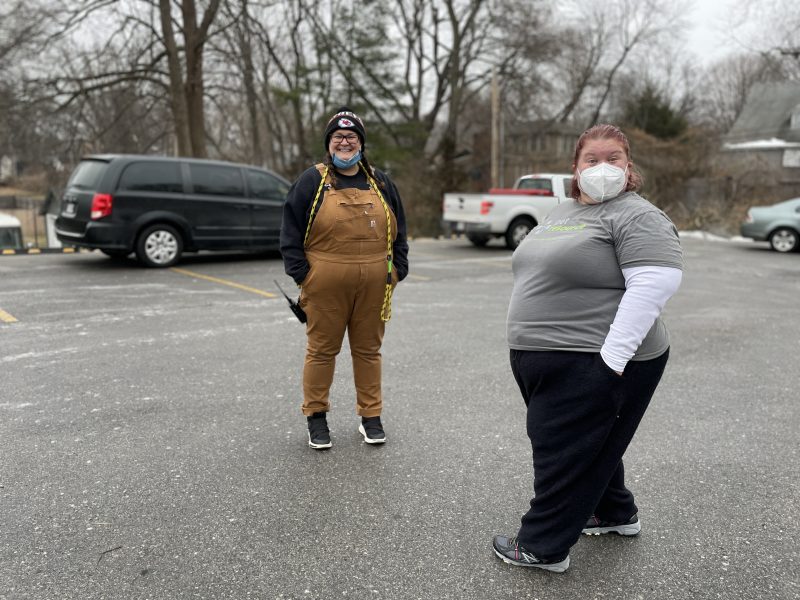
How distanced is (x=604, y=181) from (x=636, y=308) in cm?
47

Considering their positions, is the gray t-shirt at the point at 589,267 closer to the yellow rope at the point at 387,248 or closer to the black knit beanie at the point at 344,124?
the yellow rope at the point at 387,248

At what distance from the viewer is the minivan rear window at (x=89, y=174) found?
10.3 meters

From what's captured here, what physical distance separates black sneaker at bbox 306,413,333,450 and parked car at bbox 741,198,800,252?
15.3 m

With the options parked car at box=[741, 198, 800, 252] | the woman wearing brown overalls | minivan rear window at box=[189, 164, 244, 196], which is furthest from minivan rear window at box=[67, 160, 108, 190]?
parked car at box=[741, 198, 800, 252]

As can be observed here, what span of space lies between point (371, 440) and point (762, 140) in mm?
44260

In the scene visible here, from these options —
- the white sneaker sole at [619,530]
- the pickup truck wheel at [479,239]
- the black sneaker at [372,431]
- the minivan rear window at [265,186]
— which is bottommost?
the white sneaker sole at [619,530]

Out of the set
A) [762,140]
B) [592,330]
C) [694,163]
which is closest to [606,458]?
[592,330]

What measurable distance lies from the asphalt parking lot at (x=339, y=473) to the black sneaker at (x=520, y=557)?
35 millimetres

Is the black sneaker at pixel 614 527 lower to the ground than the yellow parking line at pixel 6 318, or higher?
lower

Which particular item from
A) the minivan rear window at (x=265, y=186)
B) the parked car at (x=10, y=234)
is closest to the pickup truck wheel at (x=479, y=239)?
the minivan rear window at (x=265, y=186)

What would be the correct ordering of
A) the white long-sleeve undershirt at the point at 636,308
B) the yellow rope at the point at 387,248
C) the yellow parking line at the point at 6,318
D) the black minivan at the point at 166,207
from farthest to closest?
the black minivan at the point at 166,207 < the yellow parking line at the point at 6,318 < the yellow rope at the point at 387,248 < the white long-sleeve undershirt at the point at 636,308

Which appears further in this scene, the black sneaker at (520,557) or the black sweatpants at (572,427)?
the black sneaker at (520,557)

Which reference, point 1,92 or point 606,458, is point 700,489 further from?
point 1,92

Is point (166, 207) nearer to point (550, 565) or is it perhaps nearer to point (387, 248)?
point (387, 248)
